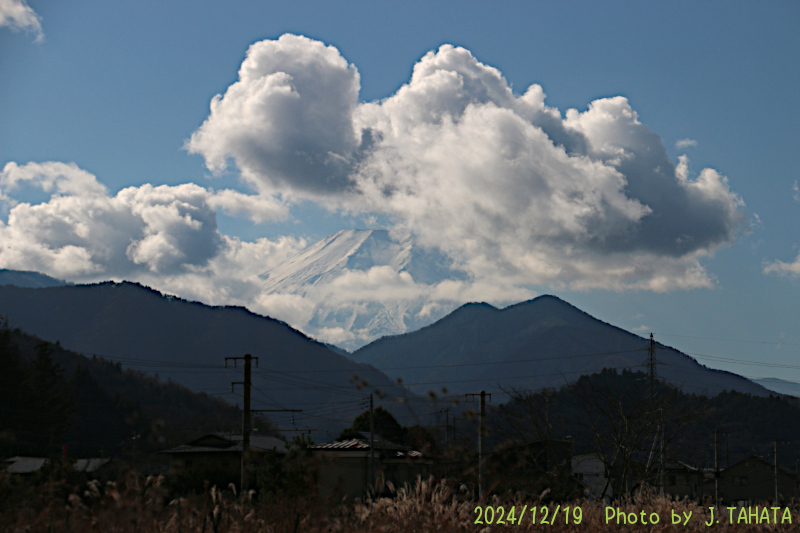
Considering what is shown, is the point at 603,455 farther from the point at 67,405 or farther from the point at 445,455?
the point at 67,405

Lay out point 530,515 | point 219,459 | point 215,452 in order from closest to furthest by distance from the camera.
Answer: point 530,515
point 219,459
point 215,452

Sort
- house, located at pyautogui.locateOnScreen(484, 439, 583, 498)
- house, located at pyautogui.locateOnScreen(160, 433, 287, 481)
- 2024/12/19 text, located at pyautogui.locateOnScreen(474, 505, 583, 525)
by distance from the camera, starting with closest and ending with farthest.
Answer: house, located at pyautogui.locateOnScreen(484, 439, 583, 498)
2024/12/19 text, located at pyautogui.locateOnScreen(474, 505, 583, 525)
house, located at pyautogui.locateOnScreen(160, 433, 287, 481)

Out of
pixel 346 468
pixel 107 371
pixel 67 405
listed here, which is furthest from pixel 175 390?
pixel 346 468

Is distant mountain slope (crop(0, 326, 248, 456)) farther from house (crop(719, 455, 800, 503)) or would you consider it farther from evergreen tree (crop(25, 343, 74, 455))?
house (crop(719, 455, 800, 503))

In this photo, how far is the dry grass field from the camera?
539cm

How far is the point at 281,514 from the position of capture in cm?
739

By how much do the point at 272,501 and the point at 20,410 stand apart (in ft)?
207

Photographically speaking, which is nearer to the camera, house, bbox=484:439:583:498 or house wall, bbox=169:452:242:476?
house, bbox=484:439:583:498

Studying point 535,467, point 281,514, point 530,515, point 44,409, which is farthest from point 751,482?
point 281,514

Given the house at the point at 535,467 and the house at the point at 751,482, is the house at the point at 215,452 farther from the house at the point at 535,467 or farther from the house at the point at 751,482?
the house at the point at 751,482

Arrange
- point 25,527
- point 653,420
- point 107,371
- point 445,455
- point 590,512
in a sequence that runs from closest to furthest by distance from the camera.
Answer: point 25,527
point 445,455
point 590,512
point 653,420
point 107,371

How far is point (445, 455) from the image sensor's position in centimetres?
757

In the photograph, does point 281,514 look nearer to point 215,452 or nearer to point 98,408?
point 215,452

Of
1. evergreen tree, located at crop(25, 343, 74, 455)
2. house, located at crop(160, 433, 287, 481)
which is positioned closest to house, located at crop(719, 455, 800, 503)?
house, located at crop(160, 433, 287, 481)
